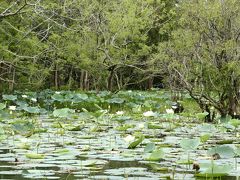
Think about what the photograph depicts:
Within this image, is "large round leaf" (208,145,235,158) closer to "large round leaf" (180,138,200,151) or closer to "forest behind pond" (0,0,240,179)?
"forest behind pond" (0,0,240,179)

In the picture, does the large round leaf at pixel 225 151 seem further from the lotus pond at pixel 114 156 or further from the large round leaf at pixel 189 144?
the large round leaf at pixel 189 144

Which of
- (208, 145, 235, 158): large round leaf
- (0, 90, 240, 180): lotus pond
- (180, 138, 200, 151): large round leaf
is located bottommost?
(0, 90, 240, 180): lotus pond

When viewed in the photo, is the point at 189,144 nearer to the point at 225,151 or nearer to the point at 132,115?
the point at 225,151

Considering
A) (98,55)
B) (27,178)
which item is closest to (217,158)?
(27,178)

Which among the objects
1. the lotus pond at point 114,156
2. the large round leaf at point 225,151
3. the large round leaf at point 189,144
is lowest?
the lotus pond at point 114,156

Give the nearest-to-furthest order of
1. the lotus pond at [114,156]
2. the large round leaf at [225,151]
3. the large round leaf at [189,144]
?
1. the lotus pond at [114,156]
2. the large round leaf at [225,151]
3. the large round leaf at [189,144]

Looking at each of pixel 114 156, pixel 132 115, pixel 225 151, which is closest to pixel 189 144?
pixel 225 151

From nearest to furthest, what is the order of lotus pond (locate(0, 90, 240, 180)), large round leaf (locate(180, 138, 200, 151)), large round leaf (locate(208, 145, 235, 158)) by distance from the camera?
lotus pond (locate(0, 90, 240, 180)) < large round leaf (locate(208, 145, 235, 158)) < large round leaf (locate(180, 138, 200, 151))

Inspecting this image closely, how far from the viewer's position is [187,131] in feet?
27.6

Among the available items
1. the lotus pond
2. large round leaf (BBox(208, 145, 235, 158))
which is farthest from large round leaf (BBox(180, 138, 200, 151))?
large round leaf (BBox(208, 145, 235, 158))

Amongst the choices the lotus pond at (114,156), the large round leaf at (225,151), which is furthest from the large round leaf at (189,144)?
the large round leaf at (225,151)

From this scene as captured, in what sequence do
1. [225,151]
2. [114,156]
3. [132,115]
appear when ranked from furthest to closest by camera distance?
[132,115]
[114,156]
[225,151]

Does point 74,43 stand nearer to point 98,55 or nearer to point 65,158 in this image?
point 98,55

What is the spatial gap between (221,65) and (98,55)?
1089 centimetres
